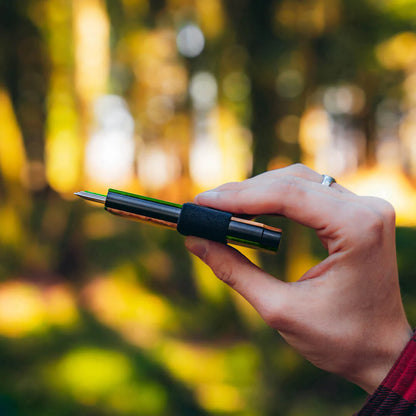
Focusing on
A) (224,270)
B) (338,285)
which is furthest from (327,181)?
(224,270)

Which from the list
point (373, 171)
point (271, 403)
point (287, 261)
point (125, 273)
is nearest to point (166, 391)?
point (271, 403)

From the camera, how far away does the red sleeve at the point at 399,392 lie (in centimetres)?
107

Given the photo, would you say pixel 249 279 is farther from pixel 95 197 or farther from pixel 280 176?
pixel 95 197

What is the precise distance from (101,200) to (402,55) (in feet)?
37.2

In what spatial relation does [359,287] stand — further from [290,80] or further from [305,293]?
[290,80]

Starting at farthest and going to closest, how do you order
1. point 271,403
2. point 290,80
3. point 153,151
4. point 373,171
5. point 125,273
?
point 373,171
point 153,151
point 125,273
point 290,80
point 271,403

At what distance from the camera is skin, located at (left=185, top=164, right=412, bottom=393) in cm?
120

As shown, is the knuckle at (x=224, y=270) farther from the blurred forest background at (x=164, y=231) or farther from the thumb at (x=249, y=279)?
the blurred forest background at (x=164, y=231)

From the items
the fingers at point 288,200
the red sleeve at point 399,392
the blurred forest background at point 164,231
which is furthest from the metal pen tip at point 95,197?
the blurred forest background at point 164,231

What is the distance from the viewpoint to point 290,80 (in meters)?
4.89

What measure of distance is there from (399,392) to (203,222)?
2.37 feet

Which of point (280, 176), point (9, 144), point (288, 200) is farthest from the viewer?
point (9, 144)

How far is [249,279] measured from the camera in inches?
52.4

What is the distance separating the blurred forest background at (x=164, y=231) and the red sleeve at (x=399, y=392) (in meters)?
3.32
